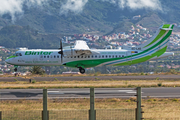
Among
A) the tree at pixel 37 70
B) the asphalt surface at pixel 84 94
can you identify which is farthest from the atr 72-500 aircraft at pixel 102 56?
the asphalt surface at pixel 84 94

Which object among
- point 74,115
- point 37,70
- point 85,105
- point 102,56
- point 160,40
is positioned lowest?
point 85,105

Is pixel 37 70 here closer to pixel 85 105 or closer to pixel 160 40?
pixel 160 40

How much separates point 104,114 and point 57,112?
2180mm

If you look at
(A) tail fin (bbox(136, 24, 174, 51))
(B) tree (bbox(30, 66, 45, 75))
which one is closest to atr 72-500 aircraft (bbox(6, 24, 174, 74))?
(A) tail fin (bbox(136, 24, 174, 51))

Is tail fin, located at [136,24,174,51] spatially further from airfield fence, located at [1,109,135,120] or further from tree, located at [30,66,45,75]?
airfield fence, located at [1,109,135,120]

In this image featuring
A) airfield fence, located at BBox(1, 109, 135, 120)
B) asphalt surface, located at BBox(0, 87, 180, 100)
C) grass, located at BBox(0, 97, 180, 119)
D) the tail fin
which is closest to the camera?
airfield fence, located at BBox(1, 109, 135, 120)

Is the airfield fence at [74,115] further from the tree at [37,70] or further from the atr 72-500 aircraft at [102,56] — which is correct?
the tree at [37,70]

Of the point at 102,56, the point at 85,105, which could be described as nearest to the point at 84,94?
the point at 85,105

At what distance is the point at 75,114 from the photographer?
13.6 m

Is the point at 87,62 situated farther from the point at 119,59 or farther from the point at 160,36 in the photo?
the point at 160,36

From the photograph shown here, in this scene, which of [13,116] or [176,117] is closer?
[13,116]

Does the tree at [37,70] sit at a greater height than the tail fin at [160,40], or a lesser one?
lesser

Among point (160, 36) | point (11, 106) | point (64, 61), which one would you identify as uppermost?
point (160, 36)

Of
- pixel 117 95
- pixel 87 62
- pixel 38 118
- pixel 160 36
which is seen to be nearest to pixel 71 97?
pixel 117 95
